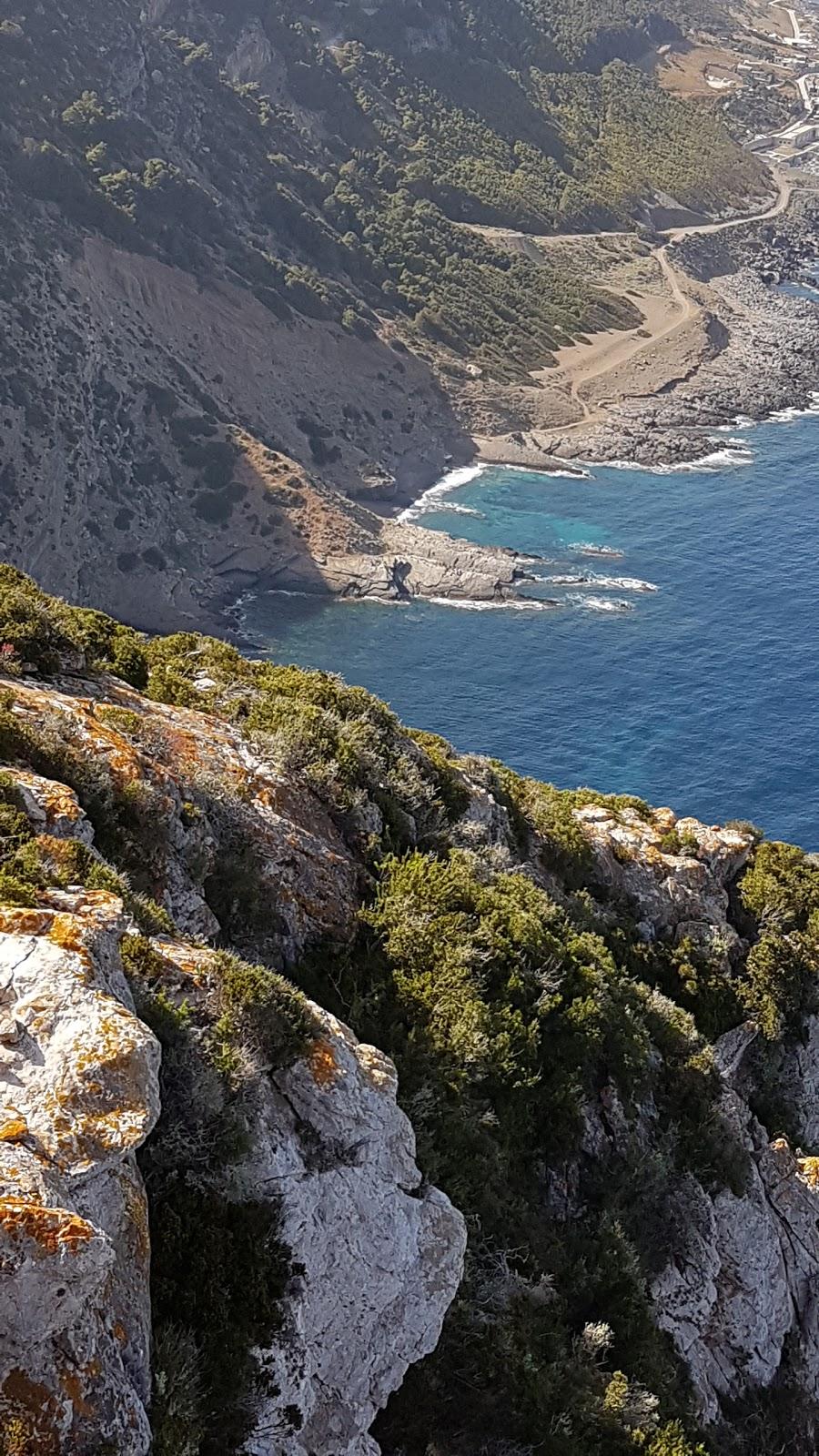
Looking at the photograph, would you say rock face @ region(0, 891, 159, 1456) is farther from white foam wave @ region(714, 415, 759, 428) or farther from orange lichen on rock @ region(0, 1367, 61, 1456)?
white foam wave @ region(714, 415, 759, 428)

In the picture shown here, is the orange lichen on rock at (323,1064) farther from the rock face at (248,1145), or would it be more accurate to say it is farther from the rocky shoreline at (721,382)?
the rocky shoreline at (721,382)

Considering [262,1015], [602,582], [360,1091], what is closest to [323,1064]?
[360,1091]

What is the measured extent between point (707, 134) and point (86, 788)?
684 feet

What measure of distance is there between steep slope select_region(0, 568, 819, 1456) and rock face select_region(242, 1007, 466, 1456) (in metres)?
0.04

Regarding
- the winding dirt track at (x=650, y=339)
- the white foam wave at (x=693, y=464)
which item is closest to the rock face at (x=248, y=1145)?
the white foam wave at (x=693, y=464)

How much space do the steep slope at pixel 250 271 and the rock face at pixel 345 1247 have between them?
3125 inches

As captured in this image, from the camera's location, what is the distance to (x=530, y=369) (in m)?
129

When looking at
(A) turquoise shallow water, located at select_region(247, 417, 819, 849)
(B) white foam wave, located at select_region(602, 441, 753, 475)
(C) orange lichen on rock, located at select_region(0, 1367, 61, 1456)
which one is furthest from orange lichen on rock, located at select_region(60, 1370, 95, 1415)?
(B) white foam wave, located at select_region(602, 441, 753, 475)

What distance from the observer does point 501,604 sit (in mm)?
90375

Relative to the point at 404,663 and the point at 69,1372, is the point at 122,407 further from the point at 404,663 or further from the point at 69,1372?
the point at 69,1372

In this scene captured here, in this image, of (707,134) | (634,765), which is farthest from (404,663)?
(707,134)

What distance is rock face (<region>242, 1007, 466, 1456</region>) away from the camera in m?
10.4

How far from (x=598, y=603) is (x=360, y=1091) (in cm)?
8085

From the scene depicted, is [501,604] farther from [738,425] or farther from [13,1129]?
[13,1129]
